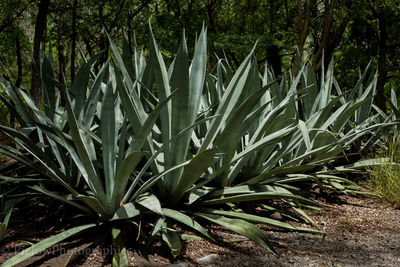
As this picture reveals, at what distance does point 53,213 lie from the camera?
8.08 ft

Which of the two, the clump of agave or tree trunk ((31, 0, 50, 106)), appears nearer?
the clump of agave

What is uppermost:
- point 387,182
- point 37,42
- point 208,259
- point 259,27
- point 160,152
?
point 259,27

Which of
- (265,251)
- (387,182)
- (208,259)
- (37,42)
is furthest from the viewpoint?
(37,42)

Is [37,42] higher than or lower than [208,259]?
higher

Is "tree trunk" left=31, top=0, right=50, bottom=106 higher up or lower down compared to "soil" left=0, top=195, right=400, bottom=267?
higher up

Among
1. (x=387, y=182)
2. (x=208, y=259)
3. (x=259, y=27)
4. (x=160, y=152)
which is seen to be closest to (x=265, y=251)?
(x=208, y=259)

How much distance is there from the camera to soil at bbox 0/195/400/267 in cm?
200

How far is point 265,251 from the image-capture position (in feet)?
7.27

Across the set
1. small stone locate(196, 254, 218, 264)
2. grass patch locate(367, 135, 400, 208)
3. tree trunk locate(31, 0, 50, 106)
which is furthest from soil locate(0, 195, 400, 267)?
tree trunk locate(31, 0, 50, 106)

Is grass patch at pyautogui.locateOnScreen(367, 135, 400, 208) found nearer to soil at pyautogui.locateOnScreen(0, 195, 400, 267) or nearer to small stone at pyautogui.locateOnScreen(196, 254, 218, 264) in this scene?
soil at pyautogui.locateOnScreen(0, 195, 400, 267)

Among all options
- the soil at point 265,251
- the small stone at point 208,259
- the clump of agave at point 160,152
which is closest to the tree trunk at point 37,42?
the clump of agave at point 160,152

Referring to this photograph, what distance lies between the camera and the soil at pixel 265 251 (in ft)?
6.55

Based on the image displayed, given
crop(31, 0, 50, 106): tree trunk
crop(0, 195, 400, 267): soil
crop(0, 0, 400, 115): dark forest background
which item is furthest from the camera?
crop(0, 0, 400, 115): dark forest background

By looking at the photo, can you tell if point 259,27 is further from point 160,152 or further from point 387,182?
point 160,152
